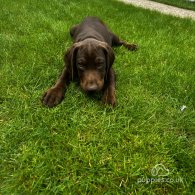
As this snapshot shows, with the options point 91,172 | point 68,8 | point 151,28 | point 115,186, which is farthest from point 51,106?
point 68,8

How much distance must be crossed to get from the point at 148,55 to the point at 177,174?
8.48 feet

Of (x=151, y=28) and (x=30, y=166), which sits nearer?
(x=30, y=166)

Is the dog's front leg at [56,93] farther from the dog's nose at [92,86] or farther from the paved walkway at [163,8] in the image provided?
the paved walkway at [163,8]

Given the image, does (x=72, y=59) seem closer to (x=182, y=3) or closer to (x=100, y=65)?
(x=100, y=65)

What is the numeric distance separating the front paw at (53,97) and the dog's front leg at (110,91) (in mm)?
505

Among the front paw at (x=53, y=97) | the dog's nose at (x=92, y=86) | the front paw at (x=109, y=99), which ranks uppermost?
the dog's nose at (x=92, y=86)

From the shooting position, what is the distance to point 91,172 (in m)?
2.83

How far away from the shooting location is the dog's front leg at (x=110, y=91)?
12.0 ft

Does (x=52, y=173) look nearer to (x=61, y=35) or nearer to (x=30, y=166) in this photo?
(x=30, y=166)

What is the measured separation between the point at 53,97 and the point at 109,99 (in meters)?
0.64

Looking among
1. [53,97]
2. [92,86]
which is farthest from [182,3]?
[53,97]

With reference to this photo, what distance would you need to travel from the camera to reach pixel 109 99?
12.1ft

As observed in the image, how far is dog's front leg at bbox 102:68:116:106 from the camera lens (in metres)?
3.66

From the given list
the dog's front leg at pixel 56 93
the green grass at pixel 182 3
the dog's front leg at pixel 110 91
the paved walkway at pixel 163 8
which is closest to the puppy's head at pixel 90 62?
the dog's front leg at pixel 110 91
